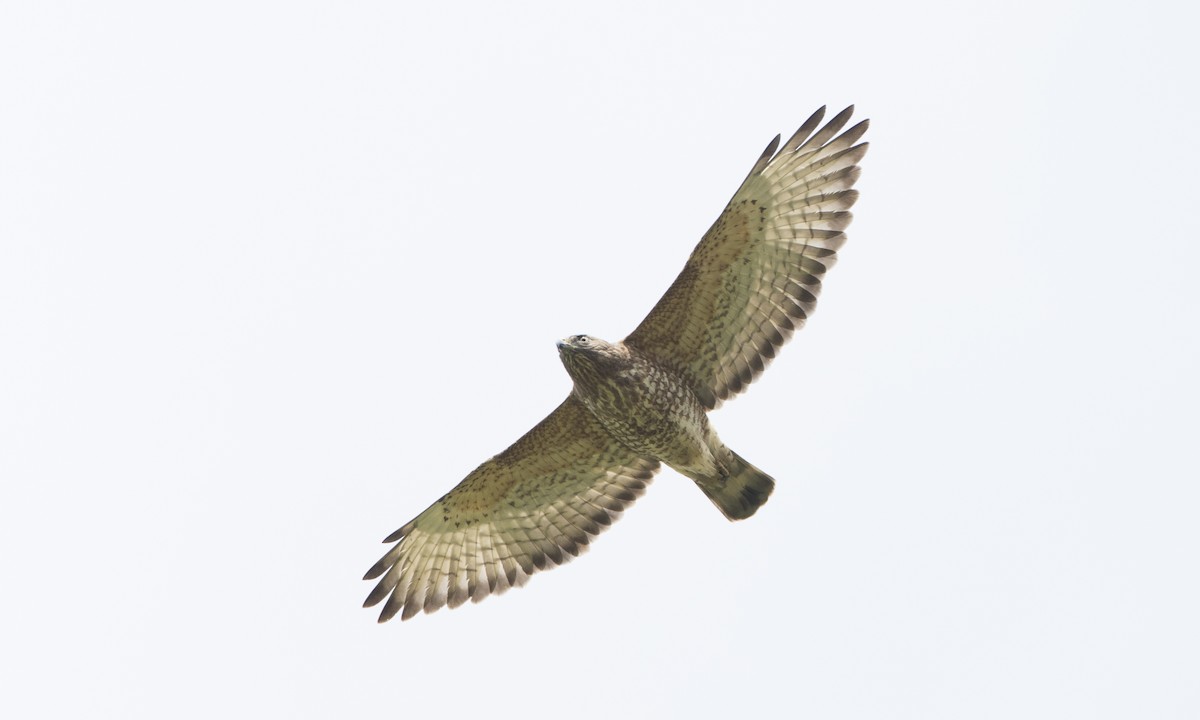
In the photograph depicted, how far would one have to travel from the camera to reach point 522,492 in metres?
14.6

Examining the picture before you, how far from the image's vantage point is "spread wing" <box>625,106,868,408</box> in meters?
13.7

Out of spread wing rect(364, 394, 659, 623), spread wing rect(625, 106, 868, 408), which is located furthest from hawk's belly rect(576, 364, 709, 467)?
spread wing rect(364, 394, 659, 623)

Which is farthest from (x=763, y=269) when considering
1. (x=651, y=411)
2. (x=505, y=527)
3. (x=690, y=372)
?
(x=505, y=527)

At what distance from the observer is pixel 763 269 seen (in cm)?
1383

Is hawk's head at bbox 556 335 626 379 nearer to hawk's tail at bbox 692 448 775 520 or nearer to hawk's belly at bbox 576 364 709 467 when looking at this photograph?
hawk's belly at bbox 576 364 709 467

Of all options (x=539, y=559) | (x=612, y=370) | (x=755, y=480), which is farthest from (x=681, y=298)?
(x=539, y=559)

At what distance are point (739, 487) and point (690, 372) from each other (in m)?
1.11

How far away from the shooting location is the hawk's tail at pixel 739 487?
46.4ft

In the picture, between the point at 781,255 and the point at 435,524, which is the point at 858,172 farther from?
the point at 435,524

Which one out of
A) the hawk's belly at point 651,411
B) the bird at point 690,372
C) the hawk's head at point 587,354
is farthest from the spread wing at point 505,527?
the hawk's head at point 587,354

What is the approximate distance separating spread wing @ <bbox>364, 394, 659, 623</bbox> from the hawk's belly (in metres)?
0.61

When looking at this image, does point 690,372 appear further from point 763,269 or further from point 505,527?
point 505,527

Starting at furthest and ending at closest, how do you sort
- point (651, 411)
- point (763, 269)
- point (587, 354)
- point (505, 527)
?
point (505, 527) → point (763, 269) → point (651, 411) → point (587, 354)

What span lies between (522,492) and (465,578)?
97 centimetres
